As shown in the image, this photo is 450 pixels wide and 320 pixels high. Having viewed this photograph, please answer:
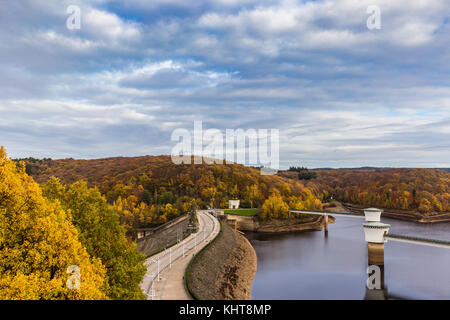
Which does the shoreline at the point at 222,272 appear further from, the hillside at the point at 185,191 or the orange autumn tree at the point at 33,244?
the hillside at the point at 185,191

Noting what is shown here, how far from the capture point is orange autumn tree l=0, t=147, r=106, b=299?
42.0 ft

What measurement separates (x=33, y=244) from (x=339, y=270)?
4118 centimetres

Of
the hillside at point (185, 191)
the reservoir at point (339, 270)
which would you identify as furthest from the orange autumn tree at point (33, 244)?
the hillside at point (185, 191)

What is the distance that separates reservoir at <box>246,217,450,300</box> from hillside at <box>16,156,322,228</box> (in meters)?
31.8

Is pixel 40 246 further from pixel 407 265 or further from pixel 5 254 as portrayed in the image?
pixel 407 265

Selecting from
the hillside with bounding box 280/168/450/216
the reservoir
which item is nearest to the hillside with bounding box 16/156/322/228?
the reservoir

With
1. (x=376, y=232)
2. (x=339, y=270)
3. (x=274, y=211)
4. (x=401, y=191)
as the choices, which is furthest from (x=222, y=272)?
(x=401, y=191)

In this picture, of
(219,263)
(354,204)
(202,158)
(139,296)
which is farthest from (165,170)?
(139,296)

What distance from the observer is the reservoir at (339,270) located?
35.6 m

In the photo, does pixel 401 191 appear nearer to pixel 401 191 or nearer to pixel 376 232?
pixel 401 191

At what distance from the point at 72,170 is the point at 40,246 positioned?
186966 millimetres

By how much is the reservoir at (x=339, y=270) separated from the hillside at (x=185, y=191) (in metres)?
31.8

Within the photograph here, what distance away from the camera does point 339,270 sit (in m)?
44.2

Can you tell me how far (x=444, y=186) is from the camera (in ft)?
447
